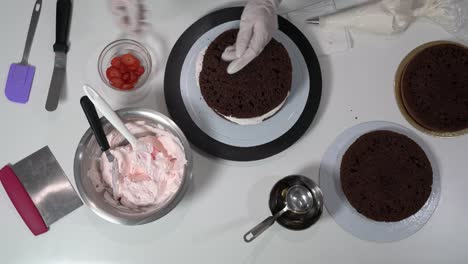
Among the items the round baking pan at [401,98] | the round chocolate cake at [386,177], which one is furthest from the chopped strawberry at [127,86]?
the round baking pan at [401,98]

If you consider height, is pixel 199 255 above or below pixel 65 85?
below

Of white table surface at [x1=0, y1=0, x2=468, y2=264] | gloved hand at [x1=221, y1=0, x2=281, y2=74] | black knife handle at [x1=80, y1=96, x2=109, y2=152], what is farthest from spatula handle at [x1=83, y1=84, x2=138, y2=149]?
gloved hand at [x1=221, y1=0, x2=281, y2=74]

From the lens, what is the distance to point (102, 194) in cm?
86

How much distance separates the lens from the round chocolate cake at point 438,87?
94 centimetres

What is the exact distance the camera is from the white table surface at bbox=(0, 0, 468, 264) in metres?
0.94

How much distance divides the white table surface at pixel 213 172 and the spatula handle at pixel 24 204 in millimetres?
40

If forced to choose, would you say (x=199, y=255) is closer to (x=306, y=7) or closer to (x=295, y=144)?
(x=295, y=144)

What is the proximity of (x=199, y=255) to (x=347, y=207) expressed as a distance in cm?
40

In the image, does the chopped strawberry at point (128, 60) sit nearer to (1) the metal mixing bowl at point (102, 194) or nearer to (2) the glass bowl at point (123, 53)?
(2) the glass bowl at point (123, 53)

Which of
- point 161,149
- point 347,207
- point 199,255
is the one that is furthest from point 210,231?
point 347,207

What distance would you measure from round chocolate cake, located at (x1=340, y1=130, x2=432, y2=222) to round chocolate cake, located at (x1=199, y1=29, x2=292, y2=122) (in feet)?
0.83

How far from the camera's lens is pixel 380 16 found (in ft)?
3.21

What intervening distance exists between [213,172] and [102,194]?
0.28 m

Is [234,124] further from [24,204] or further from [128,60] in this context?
[24,204]
